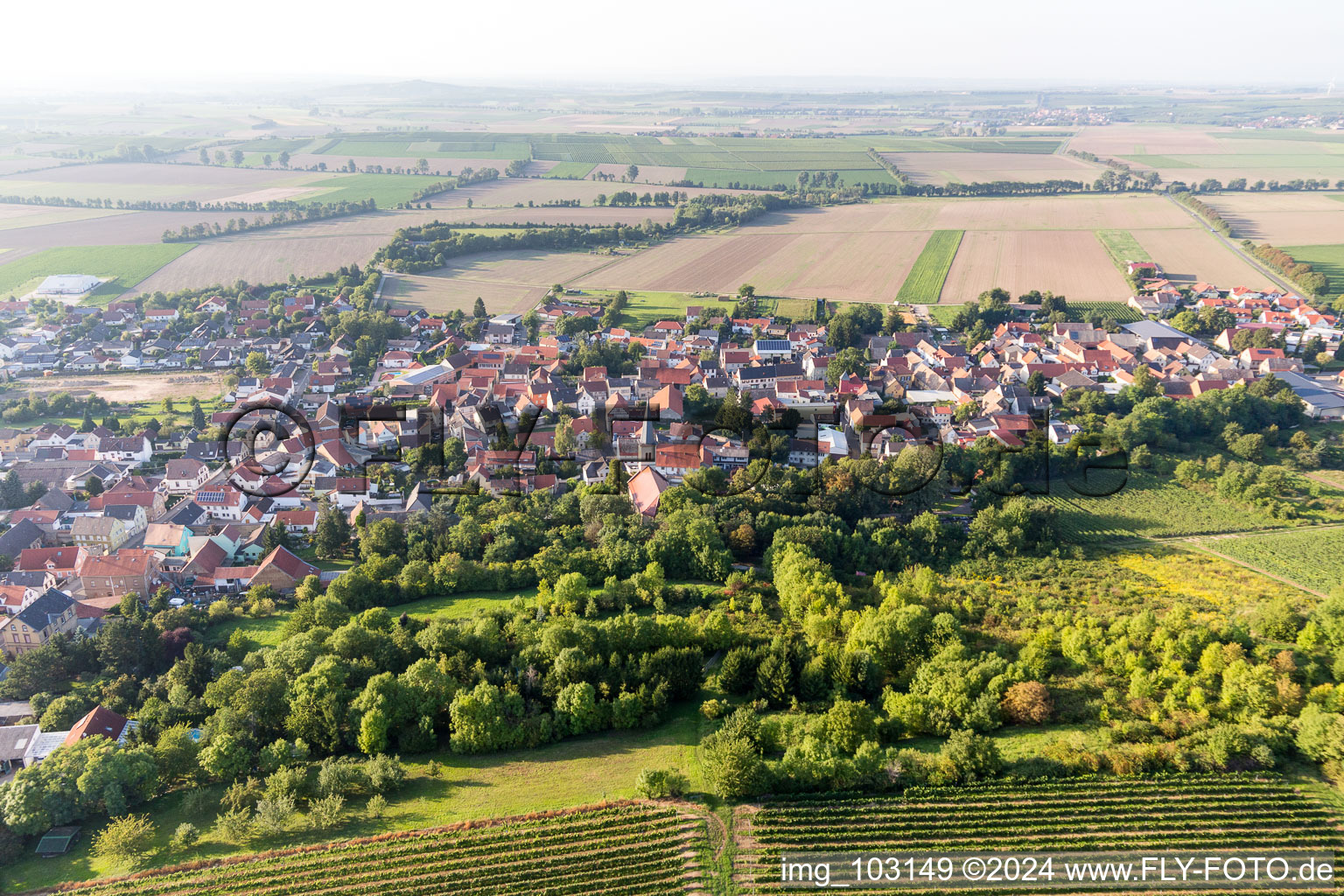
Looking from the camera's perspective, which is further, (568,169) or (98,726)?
(568,169)

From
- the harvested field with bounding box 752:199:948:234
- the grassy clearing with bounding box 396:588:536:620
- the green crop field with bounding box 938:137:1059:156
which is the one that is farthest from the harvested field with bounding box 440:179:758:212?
the grassy clearing with bounding box 396:588:536:620

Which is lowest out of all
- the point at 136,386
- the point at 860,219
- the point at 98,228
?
the point at 136,386

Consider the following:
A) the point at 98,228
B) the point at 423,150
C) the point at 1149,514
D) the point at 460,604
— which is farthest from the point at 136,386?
the point at 423,150

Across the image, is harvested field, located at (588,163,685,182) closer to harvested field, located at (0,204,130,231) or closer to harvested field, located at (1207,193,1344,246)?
harvested field, located at (0,204,130,231)

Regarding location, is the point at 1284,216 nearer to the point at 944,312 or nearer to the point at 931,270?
the point at 931,270

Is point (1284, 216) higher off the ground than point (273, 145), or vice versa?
point (273, 145)

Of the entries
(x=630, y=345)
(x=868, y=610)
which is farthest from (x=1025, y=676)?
(x=630, y=345)

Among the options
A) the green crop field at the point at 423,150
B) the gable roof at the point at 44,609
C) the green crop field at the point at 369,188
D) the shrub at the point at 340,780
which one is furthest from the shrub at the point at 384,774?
the green crop field at the point at 423,150
